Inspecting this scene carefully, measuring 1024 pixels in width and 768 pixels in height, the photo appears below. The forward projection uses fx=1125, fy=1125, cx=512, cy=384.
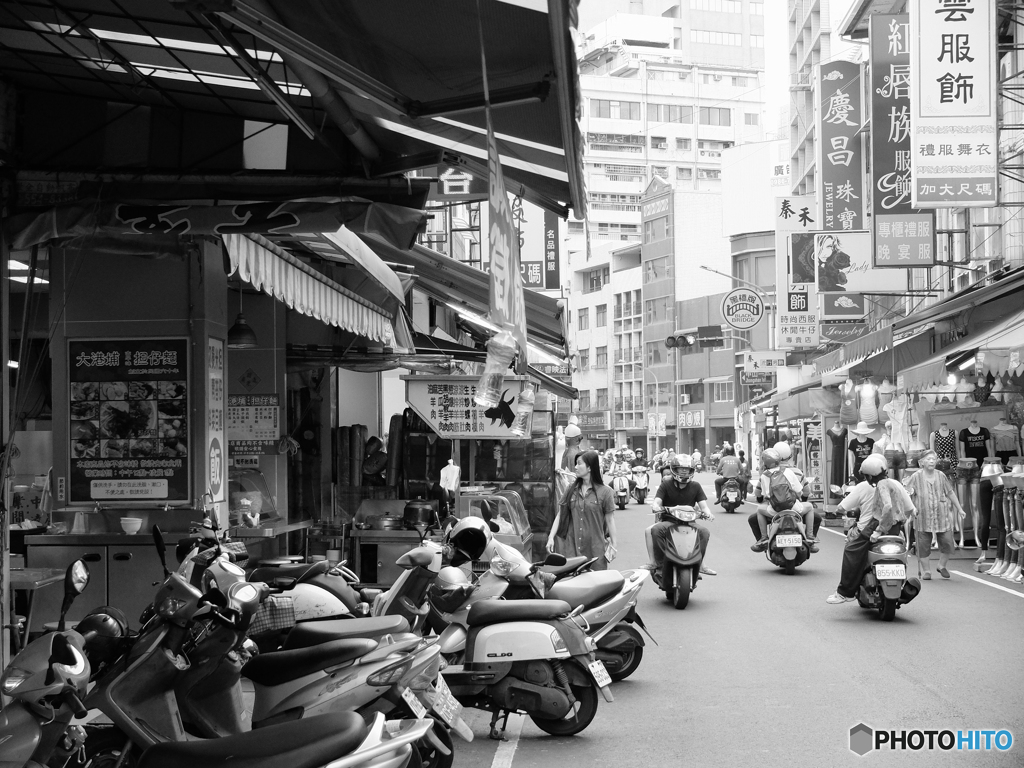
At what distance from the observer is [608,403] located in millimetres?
95500

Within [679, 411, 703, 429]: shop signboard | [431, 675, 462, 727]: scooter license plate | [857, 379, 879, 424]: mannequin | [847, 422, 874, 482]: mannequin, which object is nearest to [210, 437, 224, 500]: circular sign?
[431, 675, 462, 727]: scooter license plate

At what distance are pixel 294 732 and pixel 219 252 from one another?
6597 mm

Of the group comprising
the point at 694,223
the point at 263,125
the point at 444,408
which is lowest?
the point at 444,408

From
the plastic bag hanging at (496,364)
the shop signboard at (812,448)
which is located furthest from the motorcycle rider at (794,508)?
the shop signboard at (812,448)

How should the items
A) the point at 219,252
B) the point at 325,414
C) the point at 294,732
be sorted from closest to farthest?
the point at 294,732
the point at 219,252
the point at 325,414

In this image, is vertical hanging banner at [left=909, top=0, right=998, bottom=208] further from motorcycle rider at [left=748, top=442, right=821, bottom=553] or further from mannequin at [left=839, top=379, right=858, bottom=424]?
mannequin at [left=839, top=379, right=858, bottom=424]

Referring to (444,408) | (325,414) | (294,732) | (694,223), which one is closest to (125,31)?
(294,732)

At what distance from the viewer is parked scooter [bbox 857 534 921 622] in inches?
457

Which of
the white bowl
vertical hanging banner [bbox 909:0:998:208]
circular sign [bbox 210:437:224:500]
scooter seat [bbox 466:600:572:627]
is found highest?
vertical hanging banner [bbox 909:0:998:208]

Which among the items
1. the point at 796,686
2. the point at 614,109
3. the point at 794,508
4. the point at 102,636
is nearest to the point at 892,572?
the point at 796,686

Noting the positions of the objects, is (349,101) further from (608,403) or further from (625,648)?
(608,403)

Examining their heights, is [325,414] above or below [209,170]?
below

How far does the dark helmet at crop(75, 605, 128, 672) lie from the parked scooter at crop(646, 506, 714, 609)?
915 centimetres

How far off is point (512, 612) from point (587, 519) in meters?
4.28
